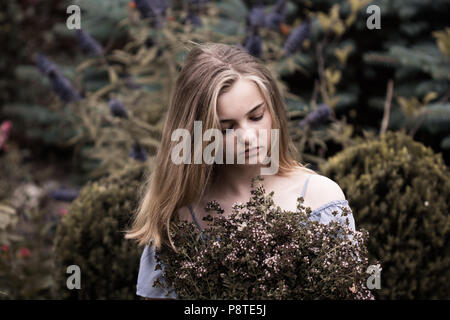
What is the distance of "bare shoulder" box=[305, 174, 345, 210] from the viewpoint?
1812 mm

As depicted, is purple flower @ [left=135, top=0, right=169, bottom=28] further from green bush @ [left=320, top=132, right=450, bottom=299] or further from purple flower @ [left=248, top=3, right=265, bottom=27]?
green bush @ [left=320, top=132, right=450, bottom=299]

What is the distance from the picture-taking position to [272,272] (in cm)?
133

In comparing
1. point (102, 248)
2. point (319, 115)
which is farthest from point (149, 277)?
point (319, 115)

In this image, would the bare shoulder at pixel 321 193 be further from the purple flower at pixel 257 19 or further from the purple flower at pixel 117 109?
the purple flower at pixel 257 19

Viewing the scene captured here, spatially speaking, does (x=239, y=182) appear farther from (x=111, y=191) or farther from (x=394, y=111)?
(x=394, y=111)

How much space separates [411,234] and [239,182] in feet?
3.59

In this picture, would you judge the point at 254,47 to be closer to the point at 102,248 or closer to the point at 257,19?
the point at 257,19

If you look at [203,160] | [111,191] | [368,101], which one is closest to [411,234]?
[203,160]

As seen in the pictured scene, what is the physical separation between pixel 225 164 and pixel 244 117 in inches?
11.5

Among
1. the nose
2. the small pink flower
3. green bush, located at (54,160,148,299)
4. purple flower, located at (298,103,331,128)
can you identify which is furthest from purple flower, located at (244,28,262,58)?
the small pink flower

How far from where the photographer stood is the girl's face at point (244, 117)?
1.68 m

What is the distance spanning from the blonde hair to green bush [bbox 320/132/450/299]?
766mm

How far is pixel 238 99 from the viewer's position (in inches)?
67.3

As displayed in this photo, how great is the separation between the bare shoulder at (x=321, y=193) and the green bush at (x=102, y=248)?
1.20 metres
